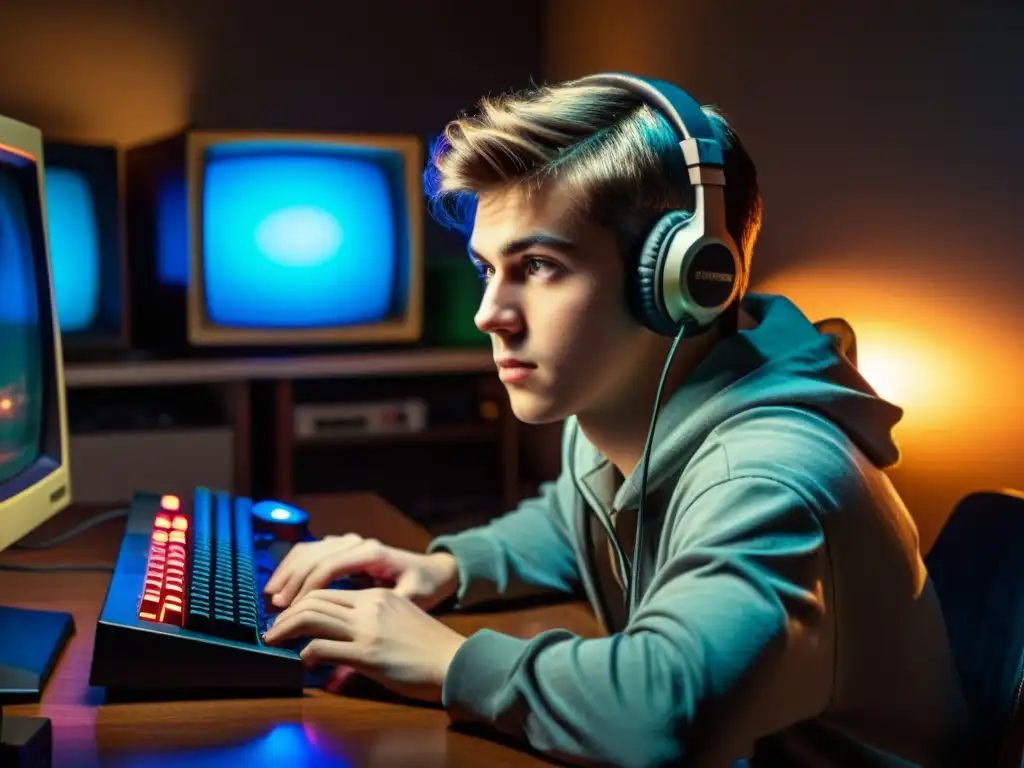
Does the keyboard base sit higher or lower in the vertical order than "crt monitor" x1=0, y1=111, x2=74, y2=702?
lower

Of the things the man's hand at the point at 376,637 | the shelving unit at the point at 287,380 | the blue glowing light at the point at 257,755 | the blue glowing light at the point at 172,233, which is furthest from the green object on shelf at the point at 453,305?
the blue glowing light at the point at 257,755

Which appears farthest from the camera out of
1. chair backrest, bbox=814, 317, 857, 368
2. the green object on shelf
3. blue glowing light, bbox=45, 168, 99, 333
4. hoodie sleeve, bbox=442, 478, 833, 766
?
the green object on shelf

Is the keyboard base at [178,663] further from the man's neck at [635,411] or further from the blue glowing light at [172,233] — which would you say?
the blue glowing light at [172,233]

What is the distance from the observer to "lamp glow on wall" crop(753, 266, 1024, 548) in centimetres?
164

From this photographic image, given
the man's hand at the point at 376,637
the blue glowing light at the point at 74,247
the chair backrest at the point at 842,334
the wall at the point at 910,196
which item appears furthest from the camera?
the blue glowing light at the point at 74,247

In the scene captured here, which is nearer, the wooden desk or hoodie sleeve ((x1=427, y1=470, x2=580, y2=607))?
the wooden desk

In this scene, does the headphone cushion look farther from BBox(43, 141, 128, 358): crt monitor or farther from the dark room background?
BBox(43, 141, 128, 358): crt monitor

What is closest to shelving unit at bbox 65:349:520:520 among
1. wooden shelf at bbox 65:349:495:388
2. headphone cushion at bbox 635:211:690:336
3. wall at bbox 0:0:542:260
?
wooden shelf at bbox 65:349:495:388

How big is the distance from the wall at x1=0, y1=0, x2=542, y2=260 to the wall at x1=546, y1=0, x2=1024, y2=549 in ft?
3.42

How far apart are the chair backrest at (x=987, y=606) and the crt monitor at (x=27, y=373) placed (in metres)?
0.71

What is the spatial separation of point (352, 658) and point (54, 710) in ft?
0.64

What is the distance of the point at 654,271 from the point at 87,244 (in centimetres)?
186

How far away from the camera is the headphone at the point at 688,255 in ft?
2.68

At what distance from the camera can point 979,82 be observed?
1645 millimetres
